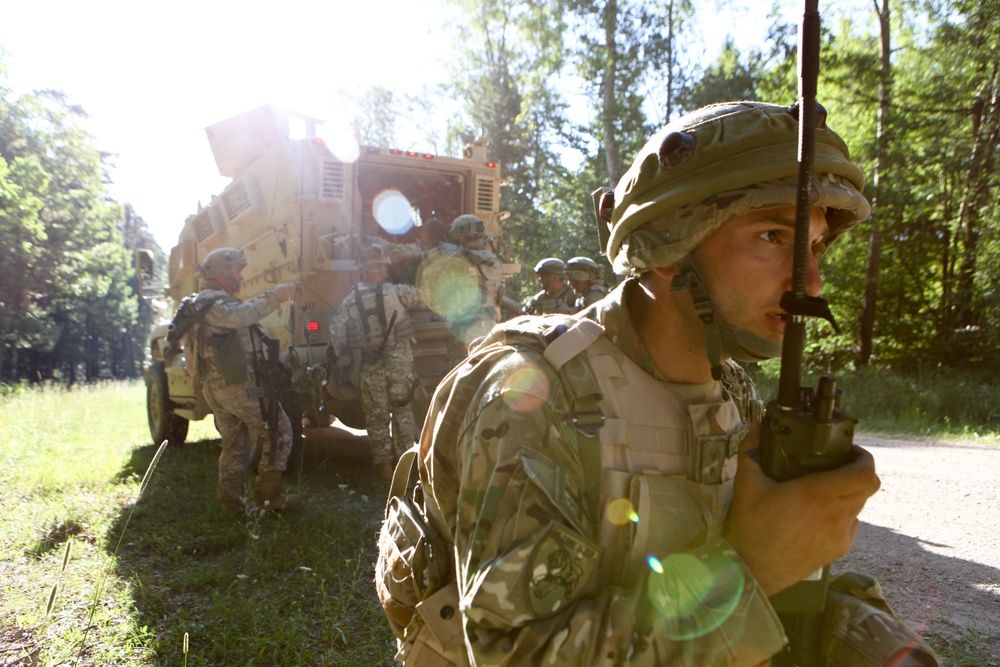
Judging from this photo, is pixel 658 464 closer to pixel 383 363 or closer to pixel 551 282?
pixel 383 363

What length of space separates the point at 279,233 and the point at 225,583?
12.4 feet

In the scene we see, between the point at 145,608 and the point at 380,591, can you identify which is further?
the point at 145,608

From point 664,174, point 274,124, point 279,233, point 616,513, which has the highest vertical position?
point 274,124

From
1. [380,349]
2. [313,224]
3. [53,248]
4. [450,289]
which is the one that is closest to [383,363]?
[380,349]

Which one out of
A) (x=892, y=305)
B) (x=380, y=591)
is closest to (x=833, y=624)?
(x=380, y=591)

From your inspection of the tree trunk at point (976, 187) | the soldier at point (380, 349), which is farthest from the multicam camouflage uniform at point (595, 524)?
the tree trunk at point (976, 187)

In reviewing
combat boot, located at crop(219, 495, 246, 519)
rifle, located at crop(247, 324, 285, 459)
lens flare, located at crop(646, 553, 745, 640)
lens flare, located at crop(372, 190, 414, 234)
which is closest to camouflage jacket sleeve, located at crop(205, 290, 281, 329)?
rifle, located at crop(247, 324, 285, 459)

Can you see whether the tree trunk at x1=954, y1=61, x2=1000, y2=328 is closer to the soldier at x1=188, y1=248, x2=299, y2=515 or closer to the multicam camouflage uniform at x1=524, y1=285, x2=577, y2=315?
the multicam camouflage uniform at x1=524, y1=285, x2=577, y2=315

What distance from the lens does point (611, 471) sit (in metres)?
1.24

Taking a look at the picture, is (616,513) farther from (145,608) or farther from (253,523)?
(253,523)

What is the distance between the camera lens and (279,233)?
6.95m

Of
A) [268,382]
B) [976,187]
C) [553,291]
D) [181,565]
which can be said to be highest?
[976,187]

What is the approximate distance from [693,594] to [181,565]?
417 cm

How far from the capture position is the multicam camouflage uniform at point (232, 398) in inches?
202
